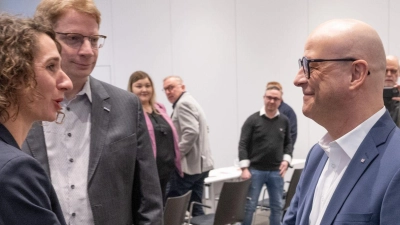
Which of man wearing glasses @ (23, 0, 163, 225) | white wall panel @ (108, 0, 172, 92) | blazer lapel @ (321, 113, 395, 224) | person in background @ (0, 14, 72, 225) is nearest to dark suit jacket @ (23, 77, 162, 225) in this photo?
man wearing glasses @ (23, 0, 163, 225)

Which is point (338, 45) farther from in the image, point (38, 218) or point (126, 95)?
point (38, 218)

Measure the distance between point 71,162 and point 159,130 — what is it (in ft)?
10.1

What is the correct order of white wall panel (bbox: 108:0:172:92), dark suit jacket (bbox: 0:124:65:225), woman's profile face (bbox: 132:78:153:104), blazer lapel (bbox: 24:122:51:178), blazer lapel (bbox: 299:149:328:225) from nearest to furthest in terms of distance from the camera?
dark suit jacket (bbox: 0:124:65:225) → blazer lapel (bbox: 299:149:328:225) → blazer lapel (bbox: 24:122:51:178) → woman's profile face (bbox: 132:78:153:104) → white wall panel (bbox: 108:0:172:92)

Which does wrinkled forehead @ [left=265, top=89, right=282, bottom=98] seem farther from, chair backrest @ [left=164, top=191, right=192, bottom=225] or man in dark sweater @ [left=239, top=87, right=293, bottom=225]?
chair backrest @ [left=164, top=191, right=192, bottom=225]

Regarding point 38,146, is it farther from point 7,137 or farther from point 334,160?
point 334,160

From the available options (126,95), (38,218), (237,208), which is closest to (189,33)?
(237,208)

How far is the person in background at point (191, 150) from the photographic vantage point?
583cm

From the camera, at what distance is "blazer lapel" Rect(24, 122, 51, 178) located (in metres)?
1.89

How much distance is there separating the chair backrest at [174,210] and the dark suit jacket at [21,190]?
3134 mm

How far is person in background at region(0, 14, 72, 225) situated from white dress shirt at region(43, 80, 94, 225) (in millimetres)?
454

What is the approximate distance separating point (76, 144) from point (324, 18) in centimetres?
664

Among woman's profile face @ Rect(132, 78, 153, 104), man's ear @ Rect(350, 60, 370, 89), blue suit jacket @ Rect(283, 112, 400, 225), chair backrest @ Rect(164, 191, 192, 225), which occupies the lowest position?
chair backrest @ Rect(164, 191, 192, 225)

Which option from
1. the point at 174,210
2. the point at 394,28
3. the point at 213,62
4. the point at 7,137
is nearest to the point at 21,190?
the point at 7,137

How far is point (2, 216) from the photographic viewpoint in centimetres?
122
